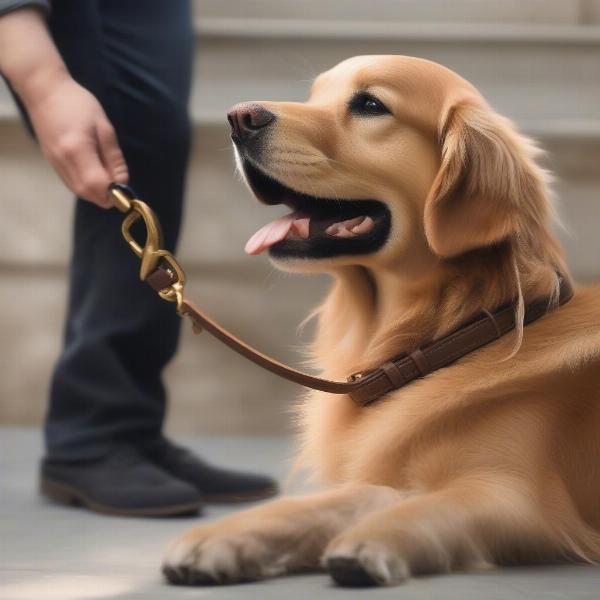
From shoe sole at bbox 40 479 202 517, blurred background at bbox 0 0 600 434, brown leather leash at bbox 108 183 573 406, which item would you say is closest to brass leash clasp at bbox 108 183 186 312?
brown leather leash at bbox 108 183 573 406

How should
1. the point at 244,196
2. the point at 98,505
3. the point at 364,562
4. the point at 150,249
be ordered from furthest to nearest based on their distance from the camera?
1. the point at 244,196
2. the point at 98,505
3. the point at 150,249
4. the point at 364,562

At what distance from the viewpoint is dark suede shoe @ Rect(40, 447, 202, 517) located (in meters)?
1.91

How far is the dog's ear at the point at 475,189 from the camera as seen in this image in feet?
4.99

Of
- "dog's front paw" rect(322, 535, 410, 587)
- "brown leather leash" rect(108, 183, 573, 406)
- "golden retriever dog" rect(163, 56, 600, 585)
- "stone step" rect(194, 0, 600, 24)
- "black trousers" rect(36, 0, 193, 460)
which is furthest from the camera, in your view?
"stone step" rect(194, 0, 600, 24)

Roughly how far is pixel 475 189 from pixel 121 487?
834 millimetres

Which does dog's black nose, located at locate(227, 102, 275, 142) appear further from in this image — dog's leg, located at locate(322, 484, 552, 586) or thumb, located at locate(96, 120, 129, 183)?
dog's leg, located at locate(322, 484, 552, 586)

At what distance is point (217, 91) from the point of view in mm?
3057

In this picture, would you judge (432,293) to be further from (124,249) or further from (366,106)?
(124,249)

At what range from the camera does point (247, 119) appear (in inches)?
60.1

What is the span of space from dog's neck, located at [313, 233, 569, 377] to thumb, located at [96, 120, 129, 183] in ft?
1.16

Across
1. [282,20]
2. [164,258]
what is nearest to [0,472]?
[164,258]

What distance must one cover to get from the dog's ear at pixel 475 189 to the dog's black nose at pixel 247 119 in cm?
25

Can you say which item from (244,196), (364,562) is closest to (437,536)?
(364,562)

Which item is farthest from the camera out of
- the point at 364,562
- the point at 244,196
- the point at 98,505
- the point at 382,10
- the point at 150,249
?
the point at 382,10
